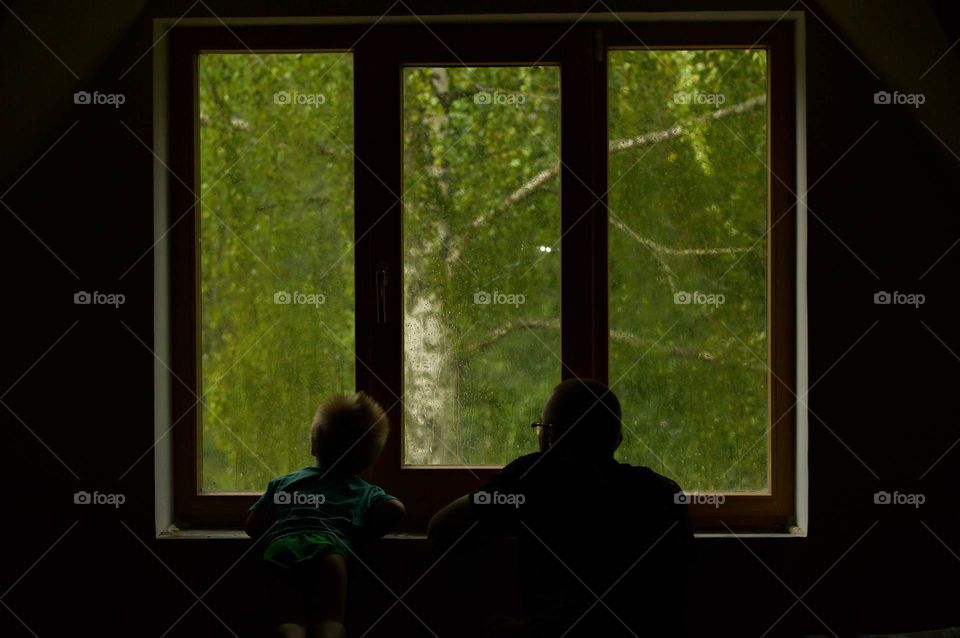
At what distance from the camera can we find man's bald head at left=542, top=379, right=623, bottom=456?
1596mm

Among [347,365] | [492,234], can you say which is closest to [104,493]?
[347,365]

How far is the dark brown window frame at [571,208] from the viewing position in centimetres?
225

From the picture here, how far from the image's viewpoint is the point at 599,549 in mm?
1437

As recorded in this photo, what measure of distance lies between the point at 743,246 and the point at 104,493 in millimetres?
1909

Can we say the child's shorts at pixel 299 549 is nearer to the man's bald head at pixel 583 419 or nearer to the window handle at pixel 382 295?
the man's bald head at pixel 583 419

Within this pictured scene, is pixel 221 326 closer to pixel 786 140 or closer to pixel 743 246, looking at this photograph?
pixel 743 246

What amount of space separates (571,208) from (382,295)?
58 centimetres

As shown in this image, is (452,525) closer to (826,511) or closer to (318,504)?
(318,504)

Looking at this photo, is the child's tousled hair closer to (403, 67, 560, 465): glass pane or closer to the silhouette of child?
the silhouette of child

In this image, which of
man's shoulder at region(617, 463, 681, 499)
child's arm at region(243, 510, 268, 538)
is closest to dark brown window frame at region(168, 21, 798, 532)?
child's arm at region(243, 510, 268, 538)

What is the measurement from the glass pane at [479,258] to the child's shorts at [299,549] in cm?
55

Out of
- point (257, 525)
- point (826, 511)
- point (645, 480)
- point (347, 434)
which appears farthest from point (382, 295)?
point (826, 511)

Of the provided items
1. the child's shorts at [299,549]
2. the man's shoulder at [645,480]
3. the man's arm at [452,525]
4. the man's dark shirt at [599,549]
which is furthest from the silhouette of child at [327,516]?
the man's shoulder at [645,480]

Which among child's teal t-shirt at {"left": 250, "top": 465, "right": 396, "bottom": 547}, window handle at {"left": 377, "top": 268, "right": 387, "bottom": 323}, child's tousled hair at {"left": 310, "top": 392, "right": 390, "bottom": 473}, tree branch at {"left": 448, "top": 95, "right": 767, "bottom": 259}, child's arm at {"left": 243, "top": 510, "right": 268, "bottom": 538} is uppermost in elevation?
tree branch at {"left": 448, "top": 95, "right": 767, "bottom": 259}
